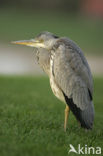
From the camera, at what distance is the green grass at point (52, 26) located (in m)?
28.6

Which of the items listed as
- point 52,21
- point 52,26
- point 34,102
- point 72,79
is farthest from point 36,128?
point 52,21

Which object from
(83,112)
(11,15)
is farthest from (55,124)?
(11,15)

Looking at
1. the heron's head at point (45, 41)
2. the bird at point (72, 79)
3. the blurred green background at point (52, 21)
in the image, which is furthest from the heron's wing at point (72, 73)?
the blurred green background at point (52, 21)

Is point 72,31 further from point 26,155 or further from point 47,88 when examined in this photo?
point 26,155

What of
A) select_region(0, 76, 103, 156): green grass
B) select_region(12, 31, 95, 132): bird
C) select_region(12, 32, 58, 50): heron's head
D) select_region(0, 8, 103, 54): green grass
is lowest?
select_region(0, 8, 103, 54): green grass

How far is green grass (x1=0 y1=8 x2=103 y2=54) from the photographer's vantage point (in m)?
28.6

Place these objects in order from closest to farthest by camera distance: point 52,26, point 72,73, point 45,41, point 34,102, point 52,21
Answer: point 72,73 → point 45,41 → point 34,102 → point 52,26 → point 52,21

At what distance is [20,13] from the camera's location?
126 ft

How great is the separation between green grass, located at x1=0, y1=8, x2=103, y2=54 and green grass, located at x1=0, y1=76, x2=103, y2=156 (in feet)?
55.9

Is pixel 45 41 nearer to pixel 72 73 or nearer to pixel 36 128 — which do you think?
pixel 72 73

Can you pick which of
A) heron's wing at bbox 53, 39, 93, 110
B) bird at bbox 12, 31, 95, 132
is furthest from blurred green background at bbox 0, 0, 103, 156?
heron's wing at bbox 53, 39, 93, 110

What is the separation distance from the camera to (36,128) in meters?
6.65

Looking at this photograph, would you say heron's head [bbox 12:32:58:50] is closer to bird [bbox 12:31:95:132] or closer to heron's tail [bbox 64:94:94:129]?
bird [bbox 12:31:95:132]

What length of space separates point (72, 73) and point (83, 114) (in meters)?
0.63
